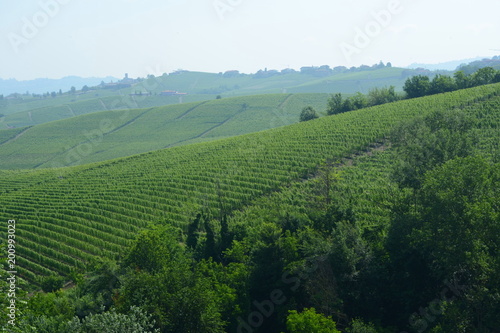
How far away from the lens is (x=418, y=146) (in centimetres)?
2897

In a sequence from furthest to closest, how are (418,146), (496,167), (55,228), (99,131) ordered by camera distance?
(99,131)
(55,228)
(418,146)
(496,167)

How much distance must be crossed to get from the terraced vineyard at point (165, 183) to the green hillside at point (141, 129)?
178ft

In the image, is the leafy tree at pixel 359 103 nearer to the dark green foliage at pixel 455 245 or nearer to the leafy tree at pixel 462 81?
the leafy tree at pixel 462 81

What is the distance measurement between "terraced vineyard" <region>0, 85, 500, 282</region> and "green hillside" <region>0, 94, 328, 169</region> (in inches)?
2132

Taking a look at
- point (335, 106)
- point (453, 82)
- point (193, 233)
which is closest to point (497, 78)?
point (453, 82)

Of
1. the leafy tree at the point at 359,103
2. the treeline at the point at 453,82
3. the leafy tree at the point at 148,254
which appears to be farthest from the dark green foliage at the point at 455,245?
the treeline at the point at 453,82

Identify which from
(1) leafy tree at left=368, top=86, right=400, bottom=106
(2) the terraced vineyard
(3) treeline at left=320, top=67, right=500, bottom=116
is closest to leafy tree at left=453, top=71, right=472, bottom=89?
(3) treeline at left=320, top=67, right=500, bottom=116

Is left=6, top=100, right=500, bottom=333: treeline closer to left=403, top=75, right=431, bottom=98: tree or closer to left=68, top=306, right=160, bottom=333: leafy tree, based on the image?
Result: left=68, top=306, right=160, bottom=333: leafy tree

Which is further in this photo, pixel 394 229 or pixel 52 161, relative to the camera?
pixel 52 161

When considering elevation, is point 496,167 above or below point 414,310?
above

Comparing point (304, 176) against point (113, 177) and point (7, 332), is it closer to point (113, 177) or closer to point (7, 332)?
point (113, 177)

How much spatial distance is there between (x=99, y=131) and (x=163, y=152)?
279ft

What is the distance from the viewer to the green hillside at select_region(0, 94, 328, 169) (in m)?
113

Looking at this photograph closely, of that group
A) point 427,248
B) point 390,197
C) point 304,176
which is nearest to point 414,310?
point 427,248
